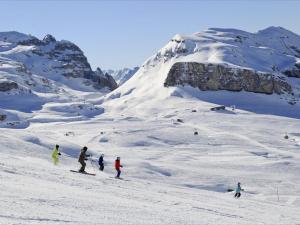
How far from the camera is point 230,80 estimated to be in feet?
343

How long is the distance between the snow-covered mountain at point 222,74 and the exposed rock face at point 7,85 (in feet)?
75.0

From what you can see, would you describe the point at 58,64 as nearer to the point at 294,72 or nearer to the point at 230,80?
the point at 230,80

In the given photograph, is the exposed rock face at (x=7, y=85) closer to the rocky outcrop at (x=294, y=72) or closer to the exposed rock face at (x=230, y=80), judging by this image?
the exposed rock face at (x=230, y=80)

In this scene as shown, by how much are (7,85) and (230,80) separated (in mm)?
50502

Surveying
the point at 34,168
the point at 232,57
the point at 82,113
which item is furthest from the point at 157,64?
the point at 34,168

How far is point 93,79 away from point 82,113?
251ft

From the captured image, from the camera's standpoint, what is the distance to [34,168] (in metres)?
24.9

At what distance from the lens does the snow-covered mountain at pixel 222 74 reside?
10231 centimetres

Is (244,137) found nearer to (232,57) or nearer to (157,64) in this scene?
(232,57)

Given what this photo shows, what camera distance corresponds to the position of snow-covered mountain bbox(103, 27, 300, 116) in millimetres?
102312

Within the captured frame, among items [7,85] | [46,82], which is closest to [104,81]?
[46,82]

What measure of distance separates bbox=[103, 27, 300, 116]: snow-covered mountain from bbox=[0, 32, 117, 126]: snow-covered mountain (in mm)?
13682

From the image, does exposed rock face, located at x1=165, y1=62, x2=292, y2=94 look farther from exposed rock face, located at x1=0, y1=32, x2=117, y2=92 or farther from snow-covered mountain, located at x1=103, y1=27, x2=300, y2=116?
exposed rock face, located at x1=0, y1=32, x2=117, y2=92

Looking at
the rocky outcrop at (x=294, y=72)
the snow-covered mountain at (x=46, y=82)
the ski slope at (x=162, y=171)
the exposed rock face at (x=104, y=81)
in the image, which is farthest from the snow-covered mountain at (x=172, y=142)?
the exposed rock face at (x=104, y=81)
